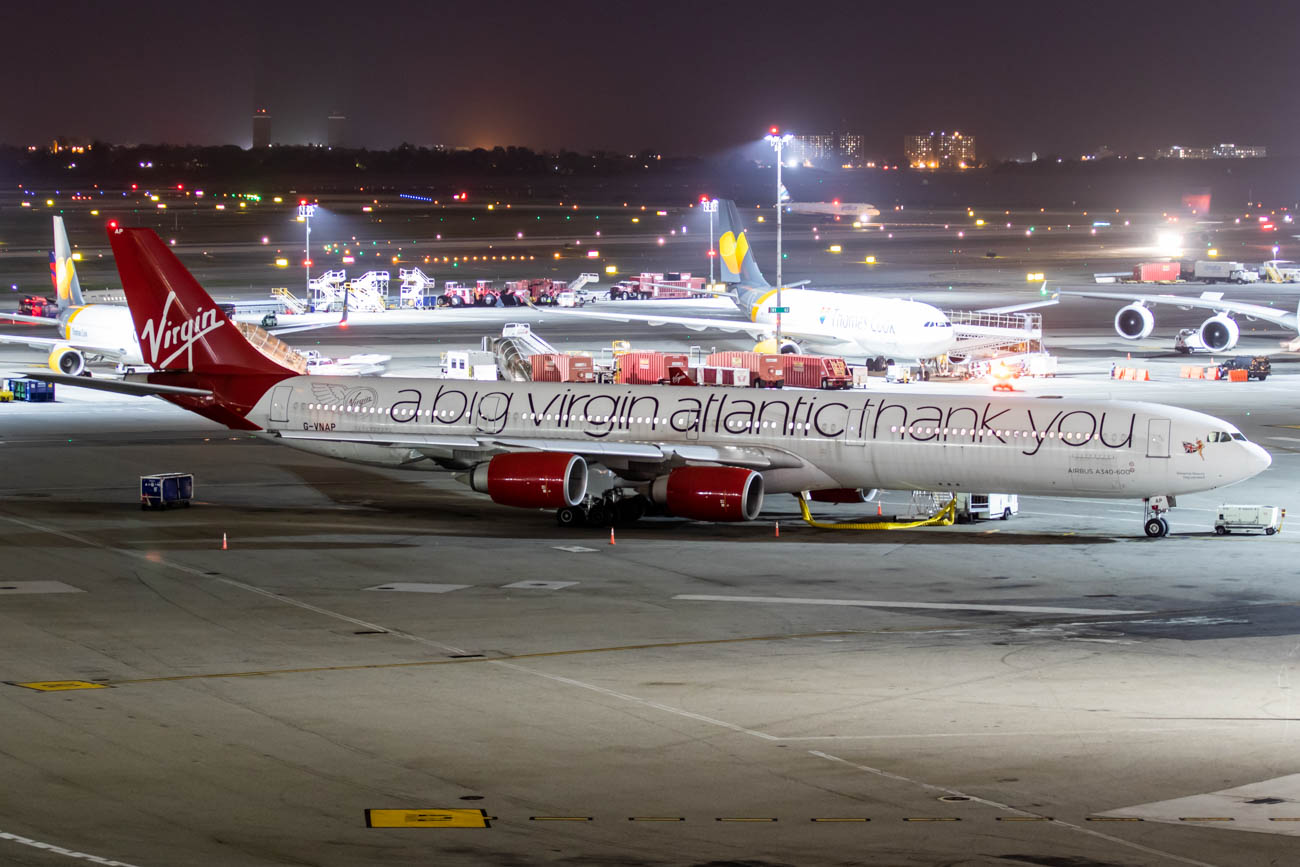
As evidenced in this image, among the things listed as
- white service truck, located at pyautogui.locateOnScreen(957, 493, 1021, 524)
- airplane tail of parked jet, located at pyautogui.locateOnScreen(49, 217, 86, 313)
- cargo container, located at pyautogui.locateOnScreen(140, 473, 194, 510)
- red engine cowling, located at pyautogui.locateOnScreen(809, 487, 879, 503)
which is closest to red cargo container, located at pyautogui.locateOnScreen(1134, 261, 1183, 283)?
airplane tail of parked jet, located at pyautogui.locateOnScreen(49, 217, 86, 313)

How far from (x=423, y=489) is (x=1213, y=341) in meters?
52.0

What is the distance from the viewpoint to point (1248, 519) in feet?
131

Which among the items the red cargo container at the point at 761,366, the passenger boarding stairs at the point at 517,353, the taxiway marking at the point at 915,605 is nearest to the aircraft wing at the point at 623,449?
the taxiway marking at the point at 915,605

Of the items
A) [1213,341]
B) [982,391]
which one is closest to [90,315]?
[982,391]

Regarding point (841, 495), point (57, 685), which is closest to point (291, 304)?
point (841, 495)

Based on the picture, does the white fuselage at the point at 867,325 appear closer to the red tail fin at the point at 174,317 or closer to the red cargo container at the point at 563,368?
the red cargo container at the point at 563,368

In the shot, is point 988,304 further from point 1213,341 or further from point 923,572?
point 923,572

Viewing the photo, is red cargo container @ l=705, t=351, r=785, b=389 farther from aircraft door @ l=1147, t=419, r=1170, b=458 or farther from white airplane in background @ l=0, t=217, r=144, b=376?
white airplane in background @ l=0, t=217, r=144, b=376

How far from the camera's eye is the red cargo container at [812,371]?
2638 inches

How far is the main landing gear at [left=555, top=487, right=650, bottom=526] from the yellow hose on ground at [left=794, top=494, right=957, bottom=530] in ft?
14.1

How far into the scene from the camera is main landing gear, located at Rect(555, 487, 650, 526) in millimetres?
41844

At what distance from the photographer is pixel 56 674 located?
85.8 ft

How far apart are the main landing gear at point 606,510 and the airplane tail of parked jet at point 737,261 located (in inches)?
1677

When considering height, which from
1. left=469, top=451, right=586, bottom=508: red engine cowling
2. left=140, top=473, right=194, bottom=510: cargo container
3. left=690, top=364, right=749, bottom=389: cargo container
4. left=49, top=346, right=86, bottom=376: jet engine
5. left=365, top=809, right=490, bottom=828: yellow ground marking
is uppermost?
left=49, top=346, right=86, bottom=376: jet engine
